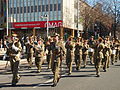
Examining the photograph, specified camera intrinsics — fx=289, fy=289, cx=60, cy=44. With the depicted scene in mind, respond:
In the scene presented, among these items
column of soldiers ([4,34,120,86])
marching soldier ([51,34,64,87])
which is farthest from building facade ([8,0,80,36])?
marching soldier ([51,34,64,87])

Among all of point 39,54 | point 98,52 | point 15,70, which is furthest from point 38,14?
point 15,70

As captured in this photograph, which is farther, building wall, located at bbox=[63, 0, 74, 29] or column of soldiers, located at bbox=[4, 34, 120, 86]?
building wall, located at bbox=[63, 0, 74, 29]

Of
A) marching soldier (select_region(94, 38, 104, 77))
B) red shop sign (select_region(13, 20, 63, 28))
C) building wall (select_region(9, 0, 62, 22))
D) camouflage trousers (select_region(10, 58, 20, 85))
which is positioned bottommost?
camouflage trousers (select_region(10, 58, 20, 85))

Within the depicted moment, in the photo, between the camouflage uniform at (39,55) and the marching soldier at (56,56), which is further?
the camouflage uniform at (39,55)

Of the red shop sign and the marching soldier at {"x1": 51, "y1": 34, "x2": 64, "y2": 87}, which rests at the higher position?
the red shop sign

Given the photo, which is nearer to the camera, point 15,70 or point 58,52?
point 15,70

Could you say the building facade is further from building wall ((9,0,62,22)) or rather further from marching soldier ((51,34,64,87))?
marching soldier ((51,34,64,87))

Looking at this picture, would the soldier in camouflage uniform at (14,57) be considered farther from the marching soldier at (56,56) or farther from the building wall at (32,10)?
the building wall at (32,10)

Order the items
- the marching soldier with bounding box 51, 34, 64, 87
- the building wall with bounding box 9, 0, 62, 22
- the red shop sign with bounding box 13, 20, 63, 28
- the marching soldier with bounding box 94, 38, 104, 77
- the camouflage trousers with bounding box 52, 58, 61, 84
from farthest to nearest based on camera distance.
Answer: the building wall with bounding box 9, 0, 62, 22 → the red shop sign with bounding box 13, 20, 63, 28 → the marching soldier with bounding box 94, 38, 104, 77 → the marching soldier with bounding box 51, 34, 64, 87 → the camouflage trousers with bounding box 52, 58, 61, 84

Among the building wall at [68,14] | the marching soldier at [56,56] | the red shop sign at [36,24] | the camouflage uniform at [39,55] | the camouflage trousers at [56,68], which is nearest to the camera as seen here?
the camouflage trousers at [56,68]

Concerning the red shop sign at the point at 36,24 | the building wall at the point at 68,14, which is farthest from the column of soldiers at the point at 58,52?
the red shop sign at the point at 36,24

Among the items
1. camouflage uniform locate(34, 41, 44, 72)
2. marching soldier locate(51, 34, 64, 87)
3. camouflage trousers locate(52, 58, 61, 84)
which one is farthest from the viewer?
camouflage uniform locate(34, 41, 44, 72)

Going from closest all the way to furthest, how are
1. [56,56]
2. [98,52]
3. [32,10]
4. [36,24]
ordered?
[56,56] → [98,52] → [36,24] → [32,10]

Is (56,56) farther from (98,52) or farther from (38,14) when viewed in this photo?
(38,14)
